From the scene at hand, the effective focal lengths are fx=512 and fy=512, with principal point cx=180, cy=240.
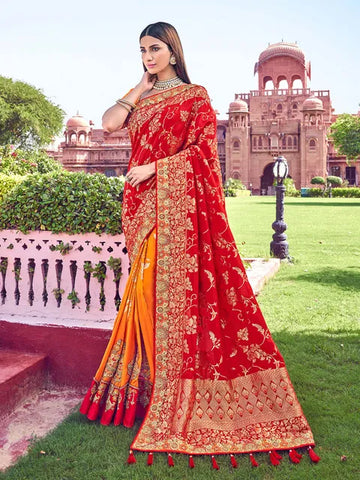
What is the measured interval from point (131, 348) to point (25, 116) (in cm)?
2773

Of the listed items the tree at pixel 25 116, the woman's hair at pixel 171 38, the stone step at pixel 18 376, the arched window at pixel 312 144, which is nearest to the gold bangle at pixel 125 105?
the woman's hair at pixel 171 38

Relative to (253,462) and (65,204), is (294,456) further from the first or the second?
(65,204)

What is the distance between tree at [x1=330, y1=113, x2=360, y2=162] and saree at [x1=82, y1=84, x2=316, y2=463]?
79.4 ft

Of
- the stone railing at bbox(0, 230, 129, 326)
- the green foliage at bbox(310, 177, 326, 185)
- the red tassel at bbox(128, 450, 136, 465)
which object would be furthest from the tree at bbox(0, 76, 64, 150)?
the red tassel at bbox(128, 450, 136, 465)

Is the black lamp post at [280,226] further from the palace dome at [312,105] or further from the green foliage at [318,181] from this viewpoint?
the palace dome at [312,105]

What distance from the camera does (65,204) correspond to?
9.88 feet

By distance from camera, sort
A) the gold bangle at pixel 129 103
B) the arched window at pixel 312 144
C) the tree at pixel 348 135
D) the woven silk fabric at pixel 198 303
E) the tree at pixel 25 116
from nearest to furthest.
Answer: the woven silk fabric at pixel 198 303 → the gold bangle at pixel 129 103 → the tree at pixel 348 135 → the tree at pixel 25 116 → the arched window at pixel 312 144

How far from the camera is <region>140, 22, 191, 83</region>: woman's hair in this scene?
2.37m

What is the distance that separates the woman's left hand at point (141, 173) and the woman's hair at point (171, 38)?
471 mm

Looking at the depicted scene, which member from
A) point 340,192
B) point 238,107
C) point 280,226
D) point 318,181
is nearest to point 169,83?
point 280,226

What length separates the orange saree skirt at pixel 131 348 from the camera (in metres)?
2.35

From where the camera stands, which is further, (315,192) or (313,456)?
(315,192)

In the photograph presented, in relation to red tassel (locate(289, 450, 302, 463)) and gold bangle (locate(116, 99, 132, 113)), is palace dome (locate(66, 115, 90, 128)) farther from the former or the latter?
red tassel (locate(289, 450, 302, 463))

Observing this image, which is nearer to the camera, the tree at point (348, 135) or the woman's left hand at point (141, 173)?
the woman's left hand at point (141, 173)
